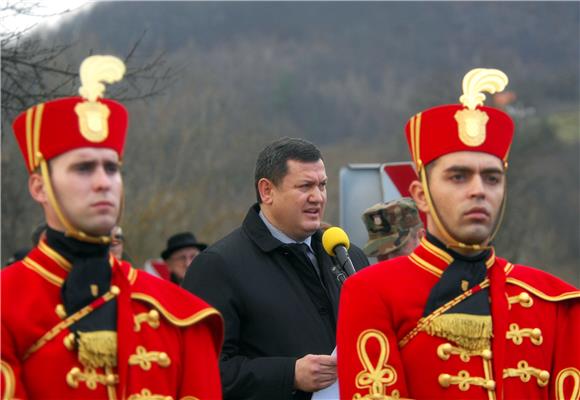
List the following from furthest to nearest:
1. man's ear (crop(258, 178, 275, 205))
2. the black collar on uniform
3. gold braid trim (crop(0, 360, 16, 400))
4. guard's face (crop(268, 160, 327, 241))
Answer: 1. man's ear (crop(258, 178, 275, 205))
2. guard's face (crop(268, 160, 327, 241))
3. the black collar on uniform
4. gold braid trim (crop(0, 360, 16, 400))

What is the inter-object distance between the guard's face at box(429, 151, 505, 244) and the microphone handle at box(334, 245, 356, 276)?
1.32 m

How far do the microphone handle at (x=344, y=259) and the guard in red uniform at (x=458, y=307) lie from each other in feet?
3.59

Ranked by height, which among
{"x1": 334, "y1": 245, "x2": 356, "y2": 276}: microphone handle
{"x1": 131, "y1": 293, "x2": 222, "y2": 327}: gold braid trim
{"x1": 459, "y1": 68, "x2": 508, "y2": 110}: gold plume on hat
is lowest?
{"x1": 131, "y1": 293, "x2": 222, "y2": 327}: gold braid trim

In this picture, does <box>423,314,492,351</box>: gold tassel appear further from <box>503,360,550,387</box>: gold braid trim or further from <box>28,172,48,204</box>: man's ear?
<box>28,172,48,204</box>: man's ear

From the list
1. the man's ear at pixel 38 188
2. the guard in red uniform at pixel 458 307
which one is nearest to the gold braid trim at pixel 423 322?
the guard in red uniform at pixel 458 307

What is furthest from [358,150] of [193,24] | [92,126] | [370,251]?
[92,126]

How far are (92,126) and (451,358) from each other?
6.10 ft

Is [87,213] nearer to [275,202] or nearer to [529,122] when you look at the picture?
[275,202]

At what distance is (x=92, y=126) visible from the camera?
6203 mm

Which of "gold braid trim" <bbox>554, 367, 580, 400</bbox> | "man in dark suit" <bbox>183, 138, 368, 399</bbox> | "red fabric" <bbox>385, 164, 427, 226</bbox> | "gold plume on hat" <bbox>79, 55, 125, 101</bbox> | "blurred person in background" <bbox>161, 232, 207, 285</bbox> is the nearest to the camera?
"gold plume on hat" <bbox>79, 55, 125, 101</bbox>

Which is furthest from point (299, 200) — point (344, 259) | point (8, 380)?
point (8, 380)

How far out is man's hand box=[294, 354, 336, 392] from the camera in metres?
7.58

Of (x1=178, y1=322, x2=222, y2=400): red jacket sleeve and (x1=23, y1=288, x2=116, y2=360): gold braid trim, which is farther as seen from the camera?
(x1=178, y1=322, x2=222, y2=400): red jacket sleeve

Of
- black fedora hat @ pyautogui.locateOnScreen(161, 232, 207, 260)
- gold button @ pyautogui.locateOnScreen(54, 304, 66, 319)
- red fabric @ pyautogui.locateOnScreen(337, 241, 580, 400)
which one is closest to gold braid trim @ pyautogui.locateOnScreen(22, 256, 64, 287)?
gold button @ pyautogui.locateOnScreen(54, 304, 66, 319)
